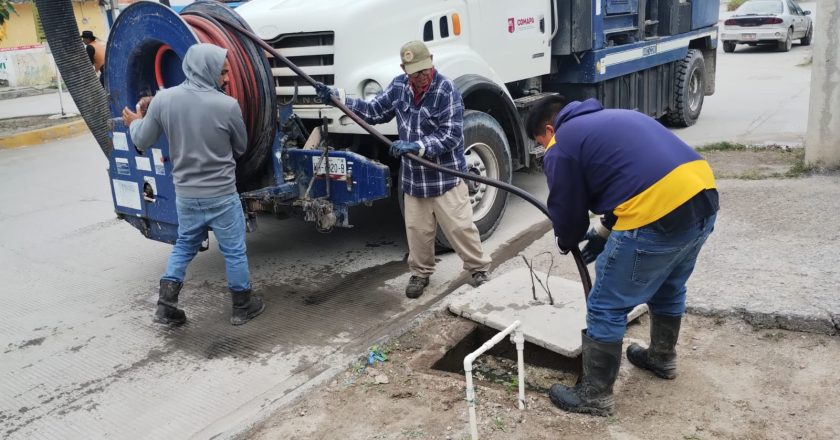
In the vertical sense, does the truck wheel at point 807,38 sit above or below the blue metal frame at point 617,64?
below

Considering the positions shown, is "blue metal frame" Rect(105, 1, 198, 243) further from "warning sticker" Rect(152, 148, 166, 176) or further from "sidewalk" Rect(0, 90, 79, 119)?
"sidewalk" Rect(0, 90, 79, 119)

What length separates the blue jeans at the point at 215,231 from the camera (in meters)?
4.42

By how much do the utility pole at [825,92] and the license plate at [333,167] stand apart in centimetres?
484

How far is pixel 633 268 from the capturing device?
298 cm

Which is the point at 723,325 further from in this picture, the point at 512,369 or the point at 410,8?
the point at 410,8

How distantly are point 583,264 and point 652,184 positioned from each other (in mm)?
667

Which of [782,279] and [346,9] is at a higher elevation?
[346,9]

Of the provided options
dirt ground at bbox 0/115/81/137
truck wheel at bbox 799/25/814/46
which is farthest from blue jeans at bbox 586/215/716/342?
truck wheel at bbox 799/25/814/46

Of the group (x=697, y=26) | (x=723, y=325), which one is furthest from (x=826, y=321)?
(x=697, y=26)

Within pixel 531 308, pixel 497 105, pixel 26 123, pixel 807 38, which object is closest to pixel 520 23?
pixel 497 105

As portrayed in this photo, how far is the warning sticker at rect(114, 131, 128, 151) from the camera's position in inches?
200

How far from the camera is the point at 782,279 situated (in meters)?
4.46

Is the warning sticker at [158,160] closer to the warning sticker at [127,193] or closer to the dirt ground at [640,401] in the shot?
the warning sticker at [127,193]

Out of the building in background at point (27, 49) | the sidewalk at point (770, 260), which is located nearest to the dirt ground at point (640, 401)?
the sidewalk at point (770, 260)
